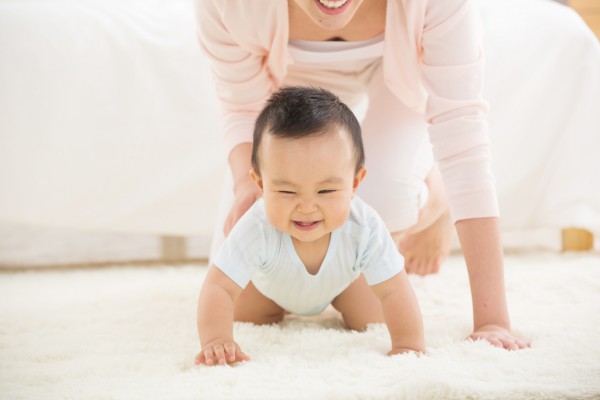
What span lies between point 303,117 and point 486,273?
1.15 ft

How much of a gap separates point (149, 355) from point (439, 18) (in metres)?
0.64

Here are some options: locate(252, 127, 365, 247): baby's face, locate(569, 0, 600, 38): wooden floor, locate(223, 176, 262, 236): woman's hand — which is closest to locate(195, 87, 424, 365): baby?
locate(252, 127, 365, 247): baby's face

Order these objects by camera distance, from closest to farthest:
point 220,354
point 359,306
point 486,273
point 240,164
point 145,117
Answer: point 220,354 → point 486,273 → point 359,306 → point 240,164 → point 145,117

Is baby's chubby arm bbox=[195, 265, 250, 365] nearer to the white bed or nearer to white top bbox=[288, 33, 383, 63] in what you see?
white top bbox=[288, 33, 383, 63]

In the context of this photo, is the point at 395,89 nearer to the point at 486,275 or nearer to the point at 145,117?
the point at 486,275

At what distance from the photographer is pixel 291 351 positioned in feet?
3.34

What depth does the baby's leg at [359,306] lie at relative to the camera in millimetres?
1178

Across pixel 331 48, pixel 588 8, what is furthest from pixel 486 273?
pixel 588 8

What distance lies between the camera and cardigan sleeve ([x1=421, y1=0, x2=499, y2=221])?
3.57 feet

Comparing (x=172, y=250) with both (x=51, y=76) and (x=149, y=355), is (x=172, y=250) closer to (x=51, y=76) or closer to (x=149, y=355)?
(x=51, y=76)

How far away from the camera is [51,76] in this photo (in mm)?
1721

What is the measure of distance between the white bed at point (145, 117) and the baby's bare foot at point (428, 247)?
367mm

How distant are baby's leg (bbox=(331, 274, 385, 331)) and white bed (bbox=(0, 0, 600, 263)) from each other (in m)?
0.67

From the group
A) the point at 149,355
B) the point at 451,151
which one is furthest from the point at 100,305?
the point at 451,151
